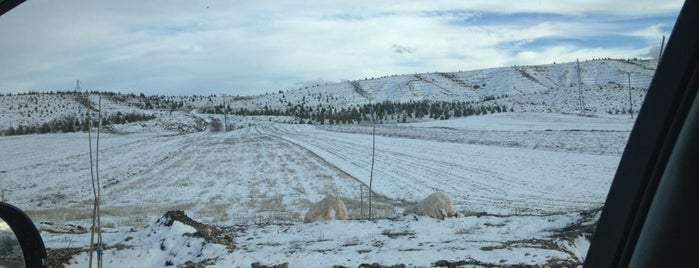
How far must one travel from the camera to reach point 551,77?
44844mm

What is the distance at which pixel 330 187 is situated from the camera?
57.9 ft

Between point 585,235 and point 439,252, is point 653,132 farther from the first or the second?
point 585,235

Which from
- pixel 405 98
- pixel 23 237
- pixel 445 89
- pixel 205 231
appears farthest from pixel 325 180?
pixel 445 89

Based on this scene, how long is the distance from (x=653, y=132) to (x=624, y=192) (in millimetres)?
157

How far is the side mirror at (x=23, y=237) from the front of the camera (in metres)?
1.91

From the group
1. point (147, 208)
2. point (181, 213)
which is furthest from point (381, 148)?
point (181, 213)

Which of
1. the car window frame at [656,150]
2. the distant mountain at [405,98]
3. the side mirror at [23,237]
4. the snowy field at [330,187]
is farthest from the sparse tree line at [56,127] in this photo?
the car window frame at [656,150]

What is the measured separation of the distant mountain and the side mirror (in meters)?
1.83

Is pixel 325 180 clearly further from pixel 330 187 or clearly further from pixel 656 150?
pixel 656 150

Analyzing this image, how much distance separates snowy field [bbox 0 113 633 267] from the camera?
7.72 metres

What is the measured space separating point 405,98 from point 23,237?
54.9m

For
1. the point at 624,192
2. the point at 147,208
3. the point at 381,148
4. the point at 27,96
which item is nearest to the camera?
the point at 624,192

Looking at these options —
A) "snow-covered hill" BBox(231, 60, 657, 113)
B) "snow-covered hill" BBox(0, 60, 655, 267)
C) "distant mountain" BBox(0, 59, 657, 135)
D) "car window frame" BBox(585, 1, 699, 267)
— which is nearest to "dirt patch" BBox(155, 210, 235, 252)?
"snow-covered hill" BBox(0, 60, 655, 267)

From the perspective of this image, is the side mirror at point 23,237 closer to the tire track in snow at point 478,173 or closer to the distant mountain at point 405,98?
the distant mountain at point 405,98
